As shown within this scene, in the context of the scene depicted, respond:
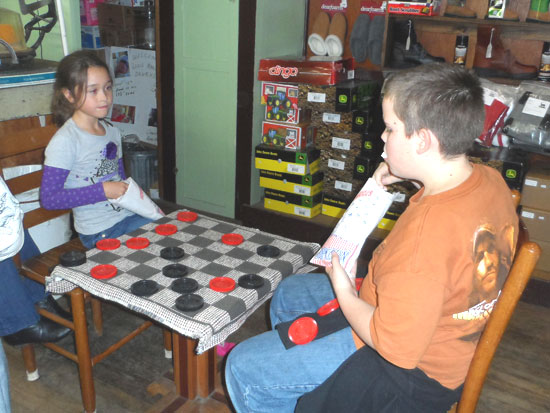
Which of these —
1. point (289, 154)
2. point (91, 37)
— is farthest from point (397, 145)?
point (91, 37)

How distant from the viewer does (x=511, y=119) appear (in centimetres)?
244

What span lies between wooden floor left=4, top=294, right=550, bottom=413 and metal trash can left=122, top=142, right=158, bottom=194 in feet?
4.98

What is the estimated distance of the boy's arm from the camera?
3.35ft

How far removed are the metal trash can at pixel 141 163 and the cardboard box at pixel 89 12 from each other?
0.83 m

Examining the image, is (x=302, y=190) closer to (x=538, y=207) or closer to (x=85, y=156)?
(x=538, y=207)

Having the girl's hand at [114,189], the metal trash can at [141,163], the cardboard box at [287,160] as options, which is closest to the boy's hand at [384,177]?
the girl's hand at [114,189]

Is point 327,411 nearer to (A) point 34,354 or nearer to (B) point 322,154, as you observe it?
(A) point 34,354

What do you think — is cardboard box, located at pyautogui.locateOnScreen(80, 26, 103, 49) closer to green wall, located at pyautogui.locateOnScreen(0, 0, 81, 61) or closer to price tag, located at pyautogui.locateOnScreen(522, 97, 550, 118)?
green wall, located at pyautogui.locateOnScreen(0, 0, 81, 61)

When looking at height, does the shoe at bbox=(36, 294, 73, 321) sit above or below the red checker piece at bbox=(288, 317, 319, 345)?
below

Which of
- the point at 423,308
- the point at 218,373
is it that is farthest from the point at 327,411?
the point at 218,373

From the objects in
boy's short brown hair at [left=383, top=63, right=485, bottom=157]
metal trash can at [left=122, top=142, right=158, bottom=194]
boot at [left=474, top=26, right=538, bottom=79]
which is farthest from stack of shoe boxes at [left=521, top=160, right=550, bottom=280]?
metal trash can at [left=122, top=142, right=158, bottom=194]

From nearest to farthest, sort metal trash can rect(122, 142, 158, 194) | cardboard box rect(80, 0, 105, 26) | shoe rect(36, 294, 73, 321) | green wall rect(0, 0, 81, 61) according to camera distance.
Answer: shoe rect(36, 294, 73, 321) → green wall rect(0, 0, 81, 61) → cardboard box rect(80, 0, 105, 26) → metal trash can rect(122, 142, 158, 194)

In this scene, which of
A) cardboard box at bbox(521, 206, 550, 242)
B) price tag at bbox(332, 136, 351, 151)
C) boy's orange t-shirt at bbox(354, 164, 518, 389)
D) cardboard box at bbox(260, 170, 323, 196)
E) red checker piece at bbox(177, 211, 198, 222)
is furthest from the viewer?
cardboard box at bbox(260, 170, 323, 196)

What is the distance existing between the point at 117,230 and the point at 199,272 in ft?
2.33
